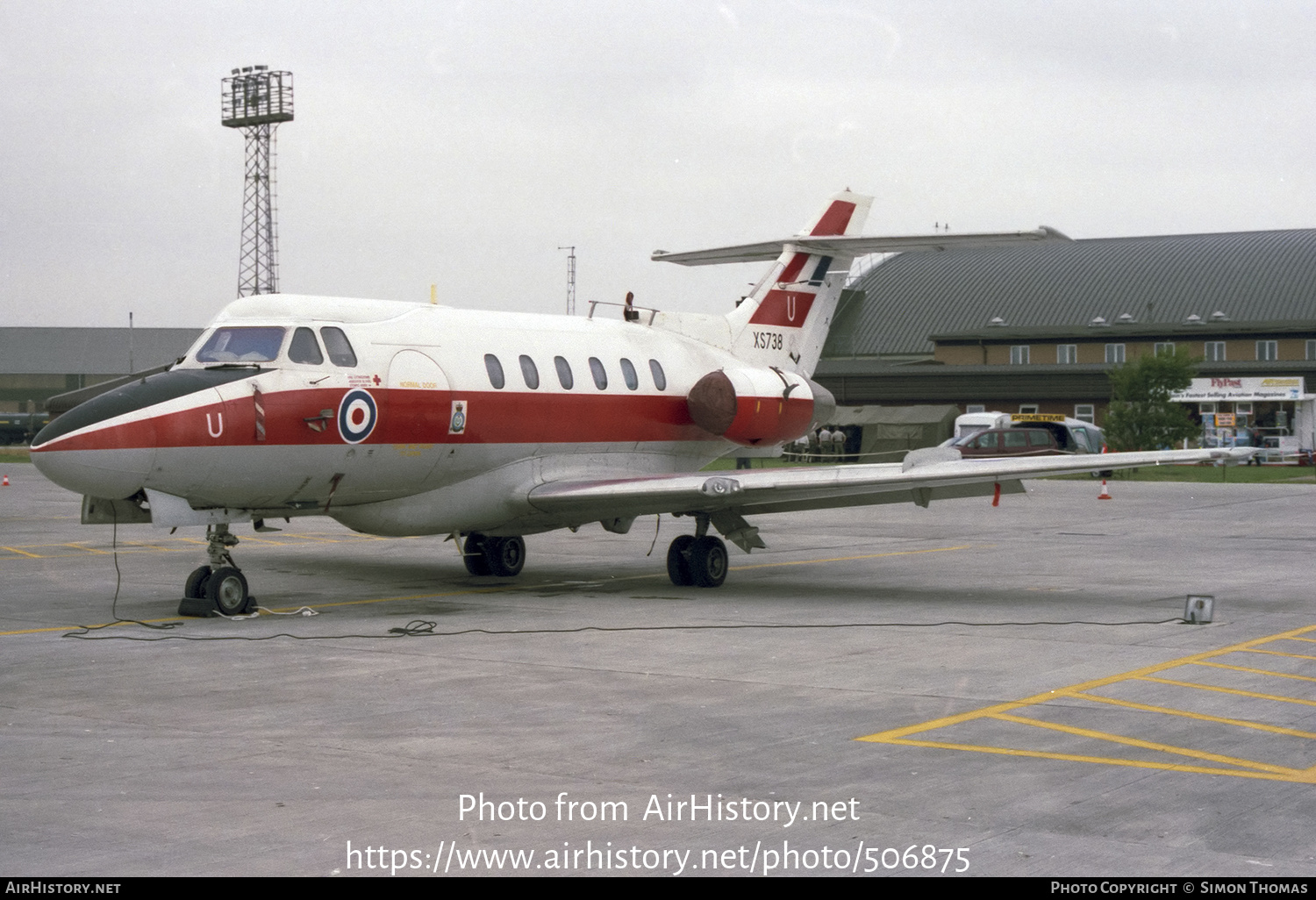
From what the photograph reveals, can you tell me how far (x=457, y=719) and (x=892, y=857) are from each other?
415cm

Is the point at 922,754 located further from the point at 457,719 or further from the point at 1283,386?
the point at 1283,386

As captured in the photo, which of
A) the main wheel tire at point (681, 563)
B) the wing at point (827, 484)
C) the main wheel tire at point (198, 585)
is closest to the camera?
the main wheel tire at point (198, 585)

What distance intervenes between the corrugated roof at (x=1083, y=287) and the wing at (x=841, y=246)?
196 feet

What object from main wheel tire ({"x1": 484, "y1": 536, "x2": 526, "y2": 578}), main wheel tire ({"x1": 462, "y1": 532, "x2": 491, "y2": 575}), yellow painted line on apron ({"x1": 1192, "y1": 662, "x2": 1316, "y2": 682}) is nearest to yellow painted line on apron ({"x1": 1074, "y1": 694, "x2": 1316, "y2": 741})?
yellow painted line on apron ({"x1": 1192, "y1": 662, "x2": 1316, "y2": 682})

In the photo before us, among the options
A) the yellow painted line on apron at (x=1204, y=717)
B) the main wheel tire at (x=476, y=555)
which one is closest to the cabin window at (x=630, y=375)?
the main wheel tire at (x=476, y=555)

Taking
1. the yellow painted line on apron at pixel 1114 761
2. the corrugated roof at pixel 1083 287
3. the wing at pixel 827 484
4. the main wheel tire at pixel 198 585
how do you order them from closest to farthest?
1. the yellow painted line on apron at pixel 1114 761
2. the main wheel tire at pixel 198 585
3. the wing at pixel 827 484
4. the corrugated roof at pixel 1083 287

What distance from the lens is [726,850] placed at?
6578mm

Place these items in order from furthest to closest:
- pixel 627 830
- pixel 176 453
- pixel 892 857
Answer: pixel 176 453, pixel 627 830, pixel 892 857

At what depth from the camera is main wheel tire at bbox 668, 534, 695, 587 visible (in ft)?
61.5

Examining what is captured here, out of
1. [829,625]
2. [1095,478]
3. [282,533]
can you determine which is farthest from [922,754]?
[1095,478]

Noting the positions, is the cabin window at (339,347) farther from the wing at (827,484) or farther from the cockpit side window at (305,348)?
the wing at (827,484)

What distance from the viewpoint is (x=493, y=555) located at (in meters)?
19.8

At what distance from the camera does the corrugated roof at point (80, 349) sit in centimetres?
10238
